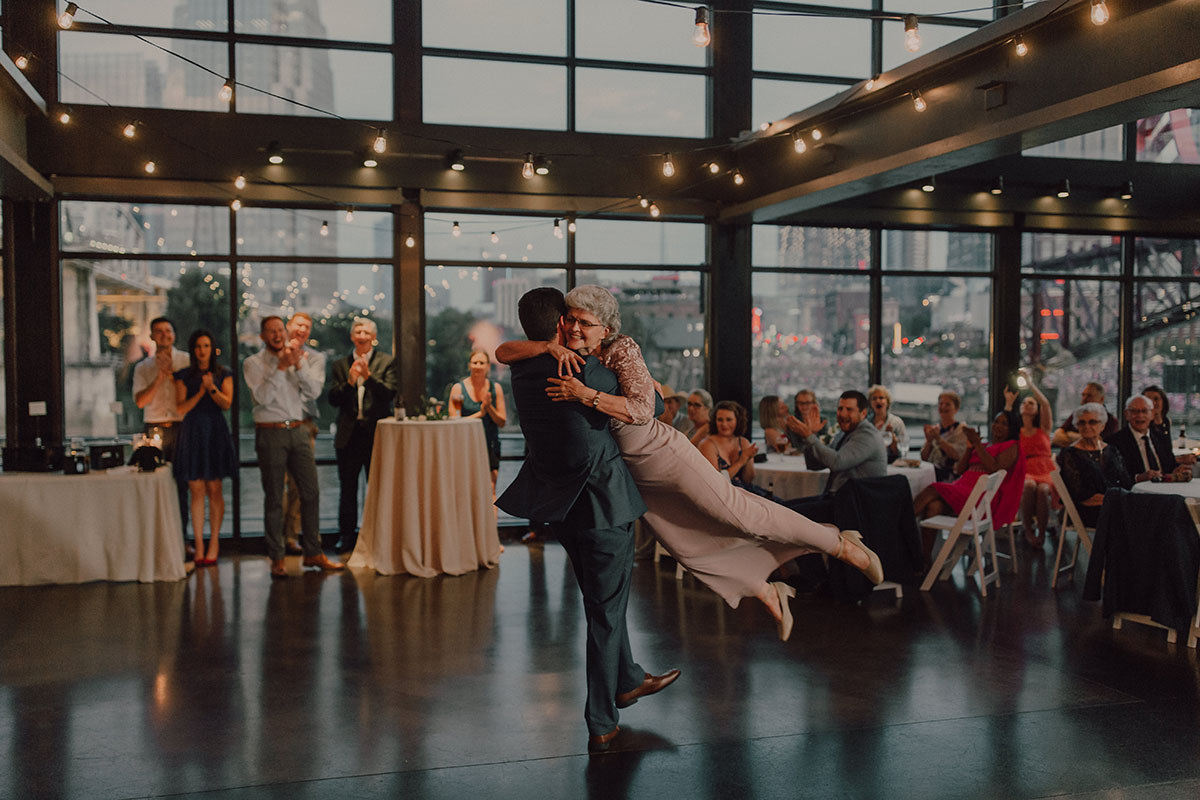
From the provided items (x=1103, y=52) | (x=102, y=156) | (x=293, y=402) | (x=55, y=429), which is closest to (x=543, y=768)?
(x=293, y=402)

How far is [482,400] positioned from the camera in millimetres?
8148

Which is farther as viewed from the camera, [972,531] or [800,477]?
[800,477]

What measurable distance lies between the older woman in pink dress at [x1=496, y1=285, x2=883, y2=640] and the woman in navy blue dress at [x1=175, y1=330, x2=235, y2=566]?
428 centimetres

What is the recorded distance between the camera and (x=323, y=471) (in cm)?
882

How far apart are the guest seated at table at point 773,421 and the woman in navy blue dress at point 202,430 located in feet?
13.8

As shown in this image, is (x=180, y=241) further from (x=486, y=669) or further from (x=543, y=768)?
(x=543, y=768)

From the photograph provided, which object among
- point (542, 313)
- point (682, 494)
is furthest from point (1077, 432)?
point (542, 313)

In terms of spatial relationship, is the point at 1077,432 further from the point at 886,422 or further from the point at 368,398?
the point at 368,398

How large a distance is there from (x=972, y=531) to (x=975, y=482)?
25.3 inches

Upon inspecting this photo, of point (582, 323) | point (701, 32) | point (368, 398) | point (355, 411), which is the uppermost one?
point (701, 32)

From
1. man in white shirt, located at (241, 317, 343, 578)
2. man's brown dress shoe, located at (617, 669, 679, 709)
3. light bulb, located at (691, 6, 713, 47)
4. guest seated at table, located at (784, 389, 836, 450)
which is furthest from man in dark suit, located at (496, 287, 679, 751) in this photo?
man in white shirt, located at (241, 317, 343, 578)

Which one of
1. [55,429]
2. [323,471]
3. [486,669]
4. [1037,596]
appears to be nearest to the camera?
[486,669]

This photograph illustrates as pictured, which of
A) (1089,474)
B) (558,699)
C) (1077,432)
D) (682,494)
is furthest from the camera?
(1077,432)

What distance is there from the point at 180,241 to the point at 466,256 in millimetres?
2428
